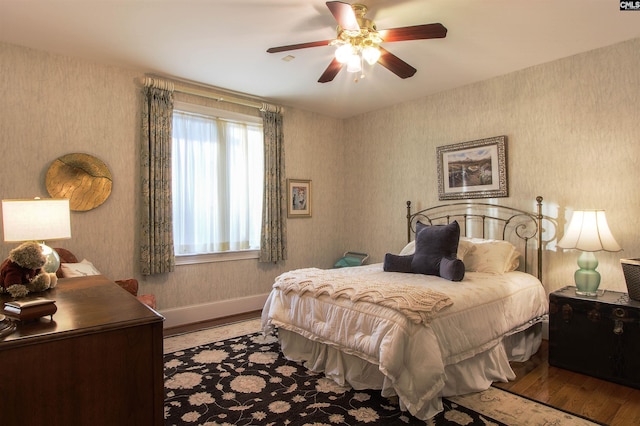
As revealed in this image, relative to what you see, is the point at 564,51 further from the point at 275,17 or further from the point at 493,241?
the point at 275,17

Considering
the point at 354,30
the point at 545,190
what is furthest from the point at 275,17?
the point at 545,190

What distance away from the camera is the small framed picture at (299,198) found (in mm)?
5047

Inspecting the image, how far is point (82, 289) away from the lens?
5.98 ft

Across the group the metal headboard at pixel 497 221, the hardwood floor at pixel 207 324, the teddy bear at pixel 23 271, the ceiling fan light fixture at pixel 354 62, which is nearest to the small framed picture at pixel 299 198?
the hardwood floor at pixel 207 324

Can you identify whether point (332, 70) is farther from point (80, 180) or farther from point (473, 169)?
point (80, 180)

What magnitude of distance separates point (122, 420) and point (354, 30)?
2336mm

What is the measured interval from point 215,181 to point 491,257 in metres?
3.12

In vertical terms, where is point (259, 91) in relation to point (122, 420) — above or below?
above

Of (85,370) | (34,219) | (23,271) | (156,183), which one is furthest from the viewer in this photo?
(156,183)

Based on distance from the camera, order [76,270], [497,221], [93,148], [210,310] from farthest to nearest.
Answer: [210,310] < [497,221] < [93,148] < [76,270]

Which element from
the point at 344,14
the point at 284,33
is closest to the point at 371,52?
the point at 344,14

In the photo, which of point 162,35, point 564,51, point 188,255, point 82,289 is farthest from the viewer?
point 188,255

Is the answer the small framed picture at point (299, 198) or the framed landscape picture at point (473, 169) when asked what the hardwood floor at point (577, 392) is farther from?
the small framed picture at point (299, 198)

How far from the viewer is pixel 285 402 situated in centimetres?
238
